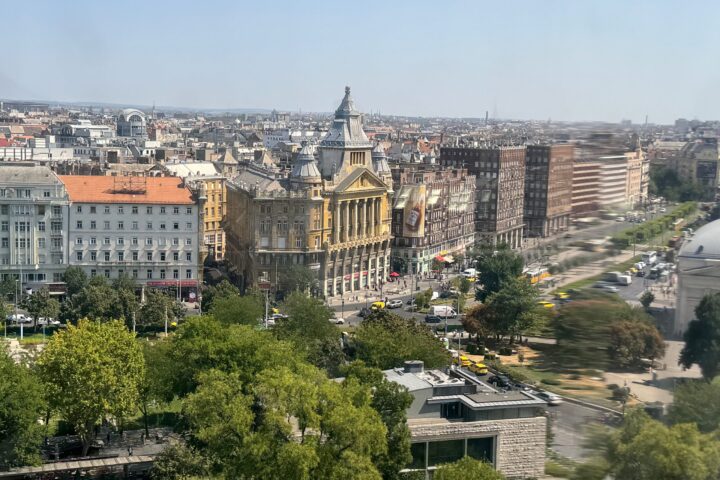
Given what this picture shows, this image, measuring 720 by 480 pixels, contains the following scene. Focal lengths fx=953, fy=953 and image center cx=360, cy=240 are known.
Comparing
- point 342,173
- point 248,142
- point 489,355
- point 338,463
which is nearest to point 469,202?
point 342,173

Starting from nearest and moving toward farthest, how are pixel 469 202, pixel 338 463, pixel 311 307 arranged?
1. pixel 338 463
2. pixel 311 307
3. pixel 469 202

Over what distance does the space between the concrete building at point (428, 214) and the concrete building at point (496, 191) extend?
835 mm

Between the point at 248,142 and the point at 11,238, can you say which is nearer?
the point at 11,238

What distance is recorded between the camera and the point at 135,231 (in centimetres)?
2033

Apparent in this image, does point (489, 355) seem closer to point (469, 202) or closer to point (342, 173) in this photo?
point (342, 173)

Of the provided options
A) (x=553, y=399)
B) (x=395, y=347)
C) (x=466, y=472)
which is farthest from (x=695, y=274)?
(x=395, y=347)

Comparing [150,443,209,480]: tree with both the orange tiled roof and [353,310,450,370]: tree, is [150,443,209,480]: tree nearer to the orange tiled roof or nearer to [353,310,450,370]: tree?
[353,310,450,370]: tree

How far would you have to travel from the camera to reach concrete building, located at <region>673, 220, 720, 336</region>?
364cm

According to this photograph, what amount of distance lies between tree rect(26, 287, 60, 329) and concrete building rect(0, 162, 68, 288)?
6.51 ft

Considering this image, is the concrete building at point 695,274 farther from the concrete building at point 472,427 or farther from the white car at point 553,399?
the concrete building at point 472,427

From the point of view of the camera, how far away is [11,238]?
19656 millimetres

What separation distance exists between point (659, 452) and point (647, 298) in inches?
22.4

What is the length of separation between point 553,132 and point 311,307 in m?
12.3

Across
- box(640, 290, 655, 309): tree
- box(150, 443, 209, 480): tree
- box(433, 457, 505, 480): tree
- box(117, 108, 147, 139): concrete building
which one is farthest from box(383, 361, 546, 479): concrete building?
box(117, 108, 147, 139): concrete building
